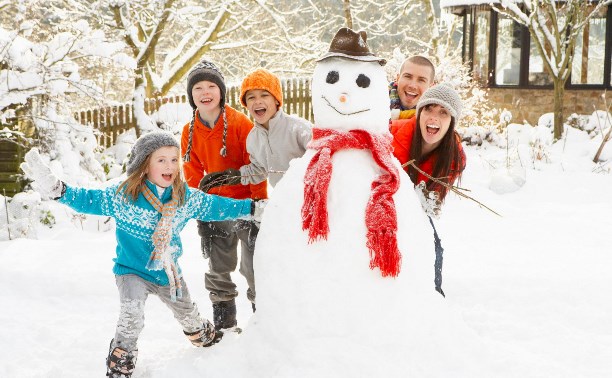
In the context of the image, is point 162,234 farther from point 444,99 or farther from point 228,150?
point 444,99

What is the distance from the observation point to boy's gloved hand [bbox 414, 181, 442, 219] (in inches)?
102

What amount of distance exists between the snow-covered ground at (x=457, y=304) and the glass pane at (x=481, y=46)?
805 centimetres

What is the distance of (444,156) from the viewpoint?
2.80m

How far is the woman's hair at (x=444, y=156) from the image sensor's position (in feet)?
9.16

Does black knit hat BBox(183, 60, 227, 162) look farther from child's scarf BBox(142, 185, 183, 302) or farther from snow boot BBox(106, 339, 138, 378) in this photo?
snow boot BBox(106, 339, 138, 378)

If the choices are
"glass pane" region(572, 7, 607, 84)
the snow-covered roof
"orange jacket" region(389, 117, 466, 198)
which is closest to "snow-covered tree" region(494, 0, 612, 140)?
the snow-covered roof

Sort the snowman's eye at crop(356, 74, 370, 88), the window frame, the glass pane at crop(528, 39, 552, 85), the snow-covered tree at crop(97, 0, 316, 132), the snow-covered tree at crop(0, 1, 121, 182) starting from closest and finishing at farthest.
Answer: the snowman's eye at crop(356, 74, 370, 88) → the snow-covered tree at crop(0, 1, 121, 182) → the snow-covered tree at crop(97, 0, 316, 132) → the window frame → the glass pane at crop(528, 39, 552, 85)

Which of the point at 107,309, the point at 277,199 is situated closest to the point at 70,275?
the point at 107,309

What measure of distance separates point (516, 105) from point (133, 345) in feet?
40.4

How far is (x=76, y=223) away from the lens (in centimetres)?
718

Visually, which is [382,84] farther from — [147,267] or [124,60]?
[124,60]

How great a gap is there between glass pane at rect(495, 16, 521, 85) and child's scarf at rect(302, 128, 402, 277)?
12555 mm

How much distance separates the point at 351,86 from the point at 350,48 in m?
0.17

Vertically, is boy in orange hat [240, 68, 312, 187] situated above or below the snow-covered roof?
below
